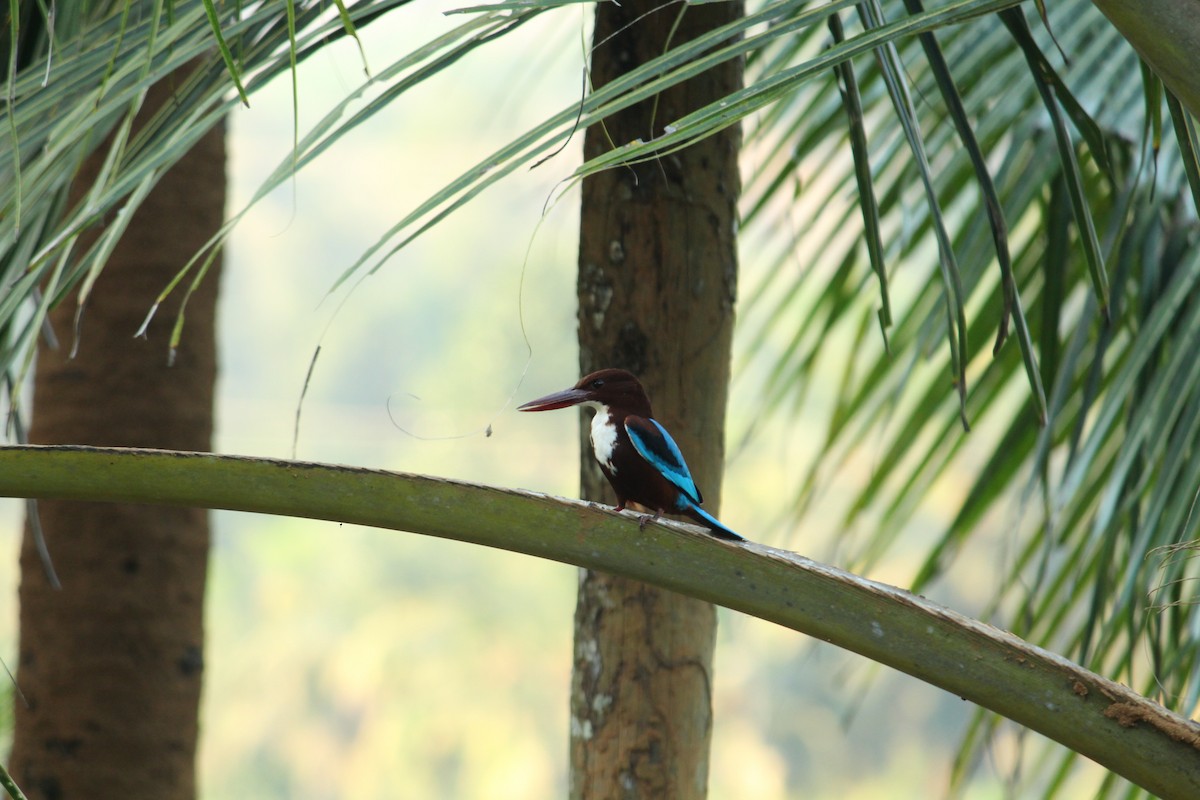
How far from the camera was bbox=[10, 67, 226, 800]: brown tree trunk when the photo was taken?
1.52m

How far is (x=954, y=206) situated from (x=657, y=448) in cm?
68

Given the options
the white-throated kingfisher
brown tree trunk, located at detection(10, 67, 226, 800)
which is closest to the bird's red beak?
the white-throated kingfisher

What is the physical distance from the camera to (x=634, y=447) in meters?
0.94

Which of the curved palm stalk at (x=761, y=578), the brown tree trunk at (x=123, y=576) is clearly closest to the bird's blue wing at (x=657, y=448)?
the curved palm stalk at (x=761, y=578)

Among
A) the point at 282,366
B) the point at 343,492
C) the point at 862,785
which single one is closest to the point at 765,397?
the point at 343,492

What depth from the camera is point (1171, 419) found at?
3.35 ft

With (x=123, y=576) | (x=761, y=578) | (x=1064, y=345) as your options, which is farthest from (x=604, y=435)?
(x=123, y=576)

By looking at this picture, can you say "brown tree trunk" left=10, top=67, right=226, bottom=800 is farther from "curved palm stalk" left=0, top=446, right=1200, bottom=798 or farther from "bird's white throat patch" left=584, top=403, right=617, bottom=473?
"curved palm stalk" left=0, top=446, right=1200, bottom=798

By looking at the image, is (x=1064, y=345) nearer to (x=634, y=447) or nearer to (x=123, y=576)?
(x=634, y=447)

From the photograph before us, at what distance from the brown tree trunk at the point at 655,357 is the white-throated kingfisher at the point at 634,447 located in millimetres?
76

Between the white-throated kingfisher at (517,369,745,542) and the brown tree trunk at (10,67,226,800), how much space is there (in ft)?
2.62

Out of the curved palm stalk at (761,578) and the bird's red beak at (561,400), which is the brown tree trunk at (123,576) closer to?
the bird's red beak at (561,400)

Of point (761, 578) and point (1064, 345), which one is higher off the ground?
Result: point (1064, 345)

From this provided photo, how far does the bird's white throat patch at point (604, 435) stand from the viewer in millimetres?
954
